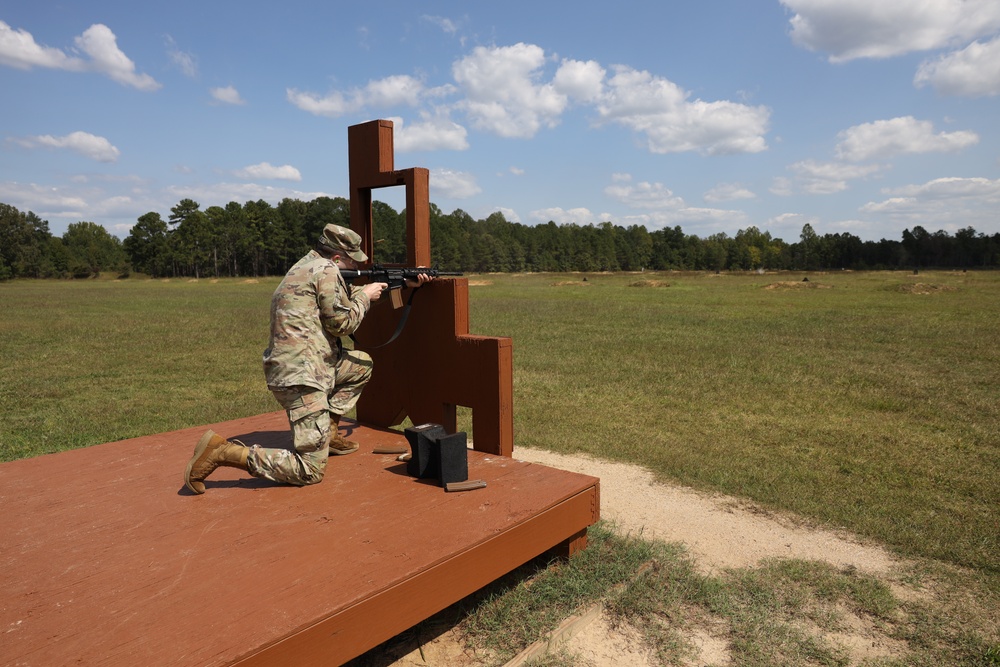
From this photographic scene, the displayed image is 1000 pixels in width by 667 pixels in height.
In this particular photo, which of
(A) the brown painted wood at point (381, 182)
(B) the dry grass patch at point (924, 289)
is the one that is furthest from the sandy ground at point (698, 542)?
(B) the dry grass patch at point (924, 289)

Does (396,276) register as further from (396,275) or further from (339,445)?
(339,445)

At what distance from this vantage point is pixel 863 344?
13.9 metres

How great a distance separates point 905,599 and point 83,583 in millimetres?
3907

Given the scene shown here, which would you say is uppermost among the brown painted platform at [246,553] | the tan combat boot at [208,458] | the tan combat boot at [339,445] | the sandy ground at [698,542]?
the tan combat boot at [208,458]

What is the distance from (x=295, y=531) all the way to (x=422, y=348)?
1.87 metres

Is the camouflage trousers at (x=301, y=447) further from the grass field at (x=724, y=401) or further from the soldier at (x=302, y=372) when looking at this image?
the grass field at (x=724, y=401)

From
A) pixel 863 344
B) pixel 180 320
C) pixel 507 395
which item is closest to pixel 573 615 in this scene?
pixel 507 395

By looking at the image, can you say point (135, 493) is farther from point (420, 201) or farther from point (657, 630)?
point (657, 630)

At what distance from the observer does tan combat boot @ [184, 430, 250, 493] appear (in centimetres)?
337

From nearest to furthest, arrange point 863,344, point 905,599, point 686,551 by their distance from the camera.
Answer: point 905,599 → point 686,551 → point 863,344

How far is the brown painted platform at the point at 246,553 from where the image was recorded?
2119 mm

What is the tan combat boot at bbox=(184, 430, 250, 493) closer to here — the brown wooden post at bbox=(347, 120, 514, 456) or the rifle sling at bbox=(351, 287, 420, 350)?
the rifle sling at bbox=(351, 287, 420, 350)

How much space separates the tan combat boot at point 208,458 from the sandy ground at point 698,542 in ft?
4.41

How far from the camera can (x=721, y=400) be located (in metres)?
8.54
